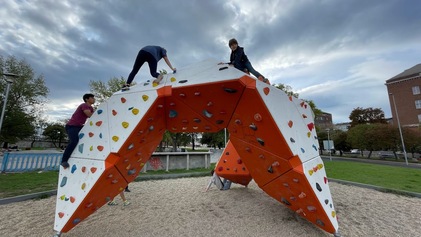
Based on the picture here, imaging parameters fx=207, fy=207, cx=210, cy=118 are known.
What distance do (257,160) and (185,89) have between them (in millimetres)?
2428

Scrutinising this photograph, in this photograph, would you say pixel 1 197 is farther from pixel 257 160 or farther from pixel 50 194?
pixel 257 160

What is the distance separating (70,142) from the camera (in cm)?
447

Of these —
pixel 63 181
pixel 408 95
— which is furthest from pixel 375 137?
pixel 63 181

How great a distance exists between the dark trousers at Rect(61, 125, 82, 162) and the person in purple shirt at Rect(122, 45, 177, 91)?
1.39m

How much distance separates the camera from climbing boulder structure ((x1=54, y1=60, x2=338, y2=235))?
12.9 ft

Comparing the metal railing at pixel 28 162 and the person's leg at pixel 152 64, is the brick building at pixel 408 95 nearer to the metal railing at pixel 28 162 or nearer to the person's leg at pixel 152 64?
the person's leg at pixel 152 64

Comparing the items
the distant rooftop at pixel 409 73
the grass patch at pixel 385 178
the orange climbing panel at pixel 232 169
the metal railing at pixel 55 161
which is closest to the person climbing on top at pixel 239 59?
the orange climbing panel at pixel 232 169

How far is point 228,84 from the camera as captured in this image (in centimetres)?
374

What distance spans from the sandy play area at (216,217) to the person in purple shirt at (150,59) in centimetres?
358

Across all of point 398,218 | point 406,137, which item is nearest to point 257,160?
point 398,218

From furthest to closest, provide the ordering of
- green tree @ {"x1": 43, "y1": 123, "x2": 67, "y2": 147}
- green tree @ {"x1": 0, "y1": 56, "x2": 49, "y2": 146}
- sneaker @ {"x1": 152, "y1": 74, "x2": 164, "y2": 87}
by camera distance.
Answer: green tree @ {"x1": 43, "y1": 123, "x2": 67, "y2": 147}, green tree @ {"x1": 0, "y1": 56, "x2": 49, "y2": 146}, sneaker @ {"x1": 152, "y1": 74, "x2": 164, "y2": 87}

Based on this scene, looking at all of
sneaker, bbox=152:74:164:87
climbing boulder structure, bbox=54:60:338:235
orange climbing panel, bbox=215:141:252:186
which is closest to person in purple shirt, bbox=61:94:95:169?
climbing boulder structure, bbox=54:60:338:235

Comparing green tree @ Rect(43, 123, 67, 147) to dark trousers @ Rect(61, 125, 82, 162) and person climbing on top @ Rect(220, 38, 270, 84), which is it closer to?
dark trousers @ Rect(61, 125, 82, 162)

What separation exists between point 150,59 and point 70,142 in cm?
251
